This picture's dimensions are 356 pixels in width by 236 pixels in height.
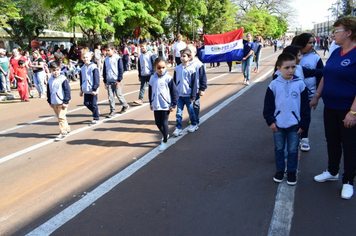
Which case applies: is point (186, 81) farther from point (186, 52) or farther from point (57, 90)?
point (57, 90)

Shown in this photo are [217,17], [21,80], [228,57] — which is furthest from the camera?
[217,17]

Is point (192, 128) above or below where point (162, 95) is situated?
below

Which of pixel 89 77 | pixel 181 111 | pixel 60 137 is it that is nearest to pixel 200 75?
pixel 181 111

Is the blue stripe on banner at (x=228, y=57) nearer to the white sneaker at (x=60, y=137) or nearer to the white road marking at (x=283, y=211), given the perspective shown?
the white sneaker at (x=60, y=137)

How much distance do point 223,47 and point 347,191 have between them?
881 centimetres

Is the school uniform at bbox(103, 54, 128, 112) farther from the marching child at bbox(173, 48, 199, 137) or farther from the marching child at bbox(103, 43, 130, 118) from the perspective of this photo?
the marching child at bbox(173, 48, 199, 137)

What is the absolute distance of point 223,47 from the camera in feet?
37.7

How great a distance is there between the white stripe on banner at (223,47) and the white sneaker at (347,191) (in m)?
8.64

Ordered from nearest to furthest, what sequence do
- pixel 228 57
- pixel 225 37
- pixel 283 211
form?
pixel 283 211 < pixel 225 37 < pixel 228 57

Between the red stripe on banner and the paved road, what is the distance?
5642 millimetres

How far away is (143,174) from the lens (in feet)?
14.2

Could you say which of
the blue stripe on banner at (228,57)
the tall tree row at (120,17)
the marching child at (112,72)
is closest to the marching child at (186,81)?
the marching child at (112,72)

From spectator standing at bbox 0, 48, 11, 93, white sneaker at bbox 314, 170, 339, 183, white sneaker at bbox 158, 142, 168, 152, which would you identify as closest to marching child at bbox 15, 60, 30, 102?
spectator standing at bbox 0, 48, 11, 93

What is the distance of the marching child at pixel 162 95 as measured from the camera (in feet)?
17.2
